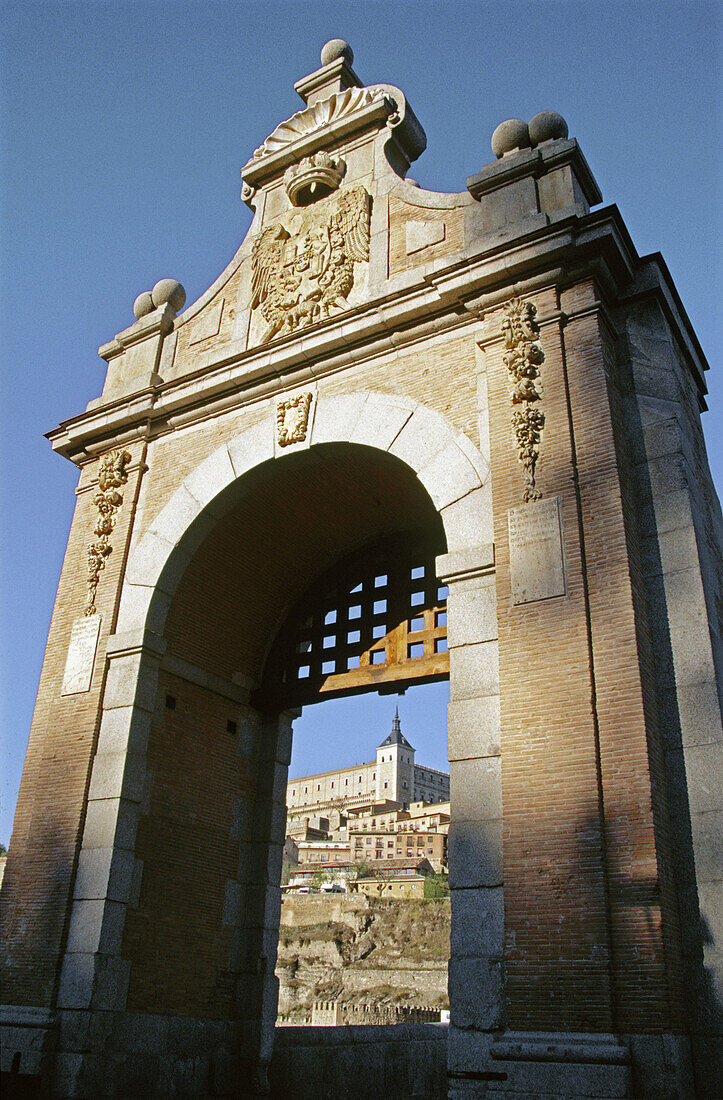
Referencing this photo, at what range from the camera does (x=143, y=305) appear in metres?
13.1

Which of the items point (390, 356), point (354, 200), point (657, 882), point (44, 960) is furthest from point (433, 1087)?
point (354, 200)

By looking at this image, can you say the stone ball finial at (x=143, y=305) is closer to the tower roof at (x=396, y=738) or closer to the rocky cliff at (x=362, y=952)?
the rocky cliff at (x=362, y=952)

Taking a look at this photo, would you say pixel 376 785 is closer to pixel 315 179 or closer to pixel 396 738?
pixel 396 738

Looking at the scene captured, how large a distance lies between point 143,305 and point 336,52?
4.74 metres

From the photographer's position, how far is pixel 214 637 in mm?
11078

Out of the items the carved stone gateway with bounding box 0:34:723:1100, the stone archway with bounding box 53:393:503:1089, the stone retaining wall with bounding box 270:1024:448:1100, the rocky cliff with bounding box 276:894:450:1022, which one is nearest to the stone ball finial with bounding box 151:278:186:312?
the carved stone gateway with bounding box 0:34:723:1100

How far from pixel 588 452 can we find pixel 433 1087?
8.22 meters

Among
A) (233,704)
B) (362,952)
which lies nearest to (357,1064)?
(233,704)

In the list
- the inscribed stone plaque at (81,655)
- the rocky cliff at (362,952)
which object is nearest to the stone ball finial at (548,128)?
the inscribed stone plaque at (81,655)

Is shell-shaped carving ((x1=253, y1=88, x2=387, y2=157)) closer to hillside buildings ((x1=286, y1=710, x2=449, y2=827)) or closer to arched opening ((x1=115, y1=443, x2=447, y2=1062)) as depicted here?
arched opening ((x1=115, y1=443, x2=447, y2=1062))

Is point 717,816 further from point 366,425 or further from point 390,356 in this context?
point 390,356

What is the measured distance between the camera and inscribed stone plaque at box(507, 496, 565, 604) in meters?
7.50

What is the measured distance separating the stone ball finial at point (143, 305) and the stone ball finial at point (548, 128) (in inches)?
236

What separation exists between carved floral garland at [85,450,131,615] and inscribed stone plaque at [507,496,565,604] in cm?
546
